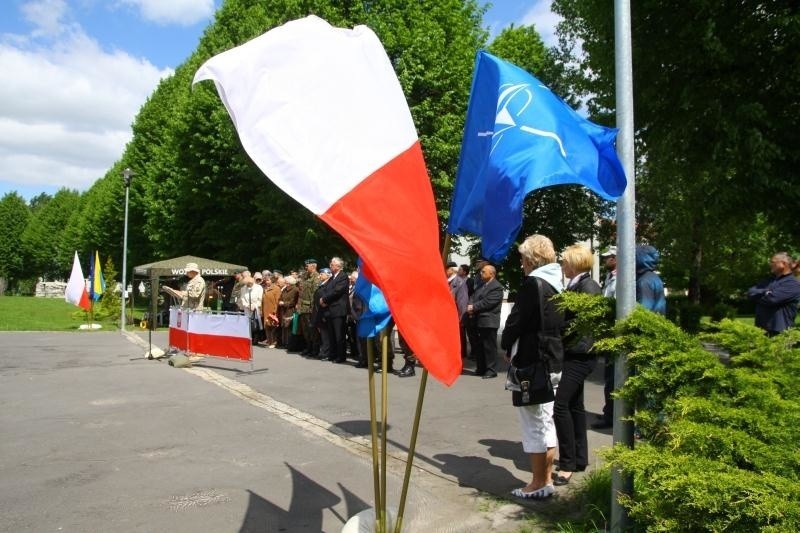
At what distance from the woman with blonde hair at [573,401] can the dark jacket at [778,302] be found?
3.61 metres

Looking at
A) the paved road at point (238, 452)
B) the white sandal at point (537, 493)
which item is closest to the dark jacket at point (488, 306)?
the paved road at point (238, 452)

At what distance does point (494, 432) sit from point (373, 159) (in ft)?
15.6

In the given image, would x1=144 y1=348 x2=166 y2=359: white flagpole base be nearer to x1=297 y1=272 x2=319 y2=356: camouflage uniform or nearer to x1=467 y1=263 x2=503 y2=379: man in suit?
x1=297 y1=272 x2=319 y2=356: camouflage uniform

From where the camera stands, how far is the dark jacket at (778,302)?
7.94 meters

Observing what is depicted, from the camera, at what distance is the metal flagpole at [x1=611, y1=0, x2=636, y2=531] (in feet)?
12.0

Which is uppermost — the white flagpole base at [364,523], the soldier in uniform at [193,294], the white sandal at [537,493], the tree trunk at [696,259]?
the tree trunk at [696,259]

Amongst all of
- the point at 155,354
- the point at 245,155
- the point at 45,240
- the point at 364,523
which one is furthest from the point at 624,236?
the point at 45,240

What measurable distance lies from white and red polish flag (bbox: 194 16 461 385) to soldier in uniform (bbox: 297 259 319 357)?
1127 cm

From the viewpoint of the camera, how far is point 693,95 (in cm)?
1155

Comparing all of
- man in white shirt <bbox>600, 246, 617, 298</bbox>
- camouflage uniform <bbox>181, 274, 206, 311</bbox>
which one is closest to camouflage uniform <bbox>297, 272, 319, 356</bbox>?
camouflage uniform <bbox>181, 274, 206, 311</bbox>

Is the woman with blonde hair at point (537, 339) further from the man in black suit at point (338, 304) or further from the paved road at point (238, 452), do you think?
the man in black suit at point (338, 304)

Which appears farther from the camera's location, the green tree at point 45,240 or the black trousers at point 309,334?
the green tree at point 45,240

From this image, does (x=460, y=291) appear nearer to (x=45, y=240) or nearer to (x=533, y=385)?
(x=533, y=385)

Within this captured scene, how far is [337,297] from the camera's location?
13.1 meters
